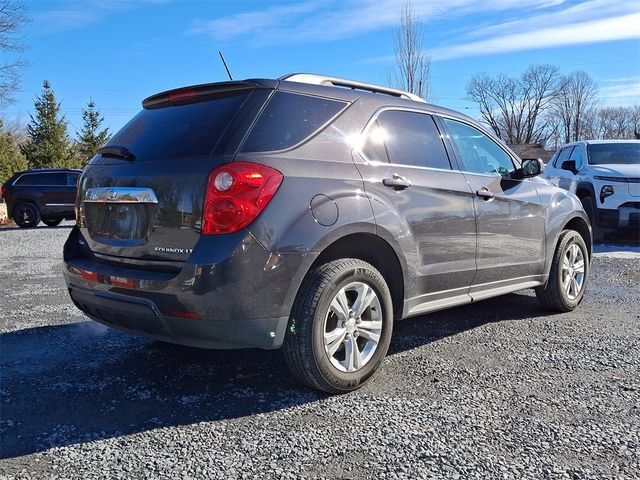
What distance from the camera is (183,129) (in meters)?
3.34

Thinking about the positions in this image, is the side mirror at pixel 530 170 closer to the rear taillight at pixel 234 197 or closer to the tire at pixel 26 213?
the rear taillight at pixel 234 197

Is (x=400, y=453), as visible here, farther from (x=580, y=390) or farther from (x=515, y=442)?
(x=580, y=390)

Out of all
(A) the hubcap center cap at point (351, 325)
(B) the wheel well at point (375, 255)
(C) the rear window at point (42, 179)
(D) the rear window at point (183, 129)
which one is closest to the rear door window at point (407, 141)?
(B) the wheel well at point (375, 255)

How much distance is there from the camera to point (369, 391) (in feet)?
10.9

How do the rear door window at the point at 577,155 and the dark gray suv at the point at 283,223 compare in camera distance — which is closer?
the dark gray suv at the point at 283,223

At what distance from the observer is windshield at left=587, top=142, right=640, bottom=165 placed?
10.7 metres

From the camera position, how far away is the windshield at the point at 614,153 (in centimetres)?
1072

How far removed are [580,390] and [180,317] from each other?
2337 mm

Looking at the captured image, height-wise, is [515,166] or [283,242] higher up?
[515,166]

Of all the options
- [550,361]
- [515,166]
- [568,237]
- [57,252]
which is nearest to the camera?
[550,361]

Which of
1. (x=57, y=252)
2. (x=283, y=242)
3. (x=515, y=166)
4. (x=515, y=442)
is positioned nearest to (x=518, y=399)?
(x=515, y=442)

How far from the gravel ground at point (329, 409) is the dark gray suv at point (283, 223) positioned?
369 mm

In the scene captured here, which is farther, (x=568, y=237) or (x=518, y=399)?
(x=568, y=237)

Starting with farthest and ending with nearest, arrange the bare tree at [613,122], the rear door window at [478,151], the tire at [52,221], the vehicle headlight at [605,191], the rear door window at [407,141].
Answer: the bare tree at [613,122] → the tire at [52,221] → the vehicle headlight at [605,191] → the rear door window at [478,151] → the rear door window at [407,141]
